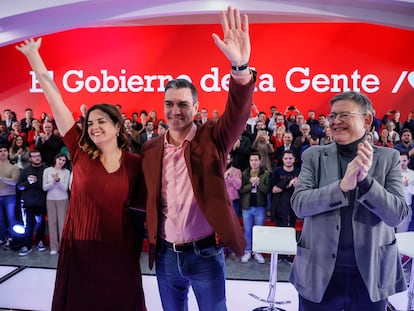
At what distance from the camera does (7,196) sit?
5.38 m

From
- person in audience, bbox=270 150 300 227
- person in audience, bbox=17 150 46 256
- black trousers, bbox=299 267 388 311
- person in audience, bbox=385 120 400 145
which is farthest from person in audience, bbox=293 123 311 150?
black trousers, bbox=299 267 388 311

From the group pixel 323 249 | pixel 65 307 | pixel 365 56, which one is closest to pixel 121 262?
pixel 65 307

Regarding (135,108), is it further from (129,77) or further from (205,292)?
(205,292)

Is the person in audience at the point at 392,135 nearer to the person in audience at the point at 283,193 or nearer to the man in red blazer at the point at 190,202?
the person in audience at the point at 283,193

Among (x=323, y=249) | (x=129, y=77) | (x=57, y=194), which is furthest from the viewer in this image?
(x=129, y=77)

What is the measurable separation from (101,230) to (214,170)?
0.66 meters

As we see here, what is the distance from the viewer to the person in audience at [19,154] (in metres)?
6.07

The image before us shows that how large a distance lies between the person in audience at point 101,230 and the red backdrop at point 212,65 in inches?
322

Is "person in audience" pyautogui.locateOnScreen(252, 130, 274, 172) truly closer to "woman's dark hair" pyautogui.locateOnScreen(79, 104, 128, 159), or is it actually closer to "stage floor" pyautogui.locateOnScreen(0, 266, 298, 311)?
"stage floor" pyautogui.locateOnScreen(0, 266, 298, 311)

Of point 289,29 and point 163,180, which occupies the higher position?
point 289,29

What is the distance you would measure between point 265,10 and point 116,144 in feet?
17.3

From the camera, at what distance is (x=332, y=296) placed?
61.6 inches

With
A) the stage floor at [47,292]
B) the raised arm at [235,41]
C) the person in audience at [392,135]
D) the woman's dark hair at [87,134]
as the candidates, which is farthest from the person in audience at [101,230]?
the person in audience at [392,135]

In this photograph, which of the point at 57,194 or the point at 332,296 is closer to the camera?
the point at 332,296
